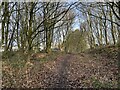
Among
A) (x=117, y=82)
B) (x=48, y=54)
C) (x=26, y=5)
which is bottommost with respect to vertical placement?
(x=117, y=82)

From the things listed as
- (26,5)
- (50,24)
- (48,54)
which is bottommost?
(48,54)

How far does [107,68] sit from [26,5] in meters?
3.72

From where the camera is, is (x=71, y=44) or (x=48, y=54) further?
(x=71, y=44)

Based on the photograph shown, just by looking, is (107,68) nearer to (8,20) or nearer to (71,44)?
(8,20)

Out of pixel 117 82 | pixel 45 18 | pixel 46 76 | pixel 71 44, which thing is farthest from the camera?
pixel 71 44

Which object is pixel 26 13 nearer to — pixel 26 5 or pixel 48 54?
pixel 26 5

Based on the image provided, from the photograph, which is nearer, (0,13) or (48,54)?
(0,13)

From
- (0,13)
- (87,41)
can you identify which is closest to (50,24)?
(0,13)

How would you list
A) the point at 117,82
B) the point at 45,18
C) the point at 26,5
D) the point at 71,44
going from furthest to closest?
the point at 71,44 < the point at 45,18 < the point at 26,5 < the point at 117,82

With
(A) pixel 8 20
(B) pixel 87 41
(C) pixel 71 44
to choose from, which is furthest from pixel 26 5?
(B) pixel 87 41

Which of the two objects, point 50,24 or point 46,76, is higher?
point 50,24

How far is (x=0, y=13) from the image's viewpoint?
6.91 metres

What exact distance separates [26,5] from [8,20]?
93 cm

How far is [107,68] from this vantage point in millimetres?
6312
